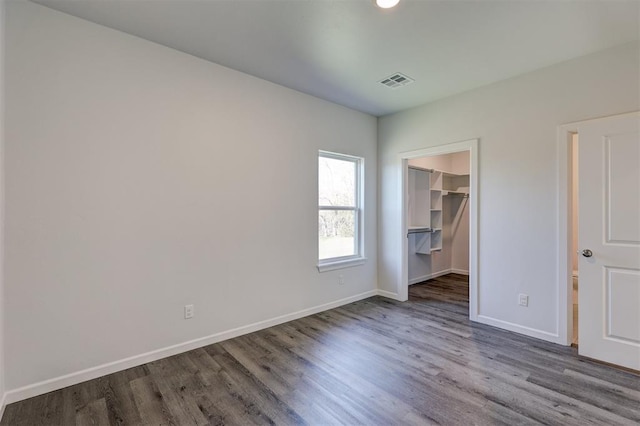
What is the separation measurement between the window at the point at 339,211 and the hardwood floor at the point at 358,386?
3.98 ft

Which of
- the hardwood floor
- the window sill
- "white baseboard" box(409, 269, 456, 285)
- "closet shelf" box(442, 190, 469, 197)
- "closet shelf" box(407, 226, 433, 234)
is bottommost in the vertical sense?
the hardwood floor

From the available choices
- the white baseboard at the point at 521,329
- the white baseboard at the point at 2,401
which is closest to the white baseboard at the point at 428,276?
the white baseboard at the point at 521,329

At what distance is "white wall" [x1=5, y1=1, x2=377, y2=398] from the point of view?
2.06 m

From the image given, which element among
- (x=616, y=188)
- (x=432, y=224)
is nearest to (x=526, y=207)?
(x=616, y=188)

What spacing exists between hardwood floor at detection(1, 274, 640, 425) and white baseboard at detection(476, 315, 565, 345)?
0.10 m

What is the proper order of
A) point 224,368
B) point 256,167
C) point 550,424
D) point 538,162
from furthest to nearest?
1. point 256,167
2. point 538,162
3. point 224,368
4. point 550,424

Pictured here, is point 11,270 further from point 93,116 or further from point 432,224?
point 432,224

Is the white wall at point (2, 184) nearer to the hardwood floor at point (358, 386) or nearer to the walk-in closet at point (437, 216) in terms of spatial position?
the hardwood floor at point (358, 386)

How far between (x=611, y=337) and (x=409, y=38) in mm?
3125

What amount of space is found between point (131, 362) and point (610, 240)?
427 cm

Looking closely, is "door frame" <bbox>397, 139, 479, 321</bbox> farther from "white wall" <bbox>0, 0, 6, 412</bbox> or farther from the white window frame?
"white wall" <bbox>0, 0, 6, 412</bbox>

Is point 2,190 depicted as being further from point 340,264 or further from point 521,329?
point 521,329

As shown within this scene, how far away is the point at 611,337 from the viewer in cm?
253

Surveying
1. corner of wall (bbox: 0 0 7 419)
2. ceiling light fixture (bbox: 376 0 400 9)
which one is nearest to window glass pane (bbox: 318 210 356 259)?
Result: ceiling light fixture (bbox: 376 0 400 9)
